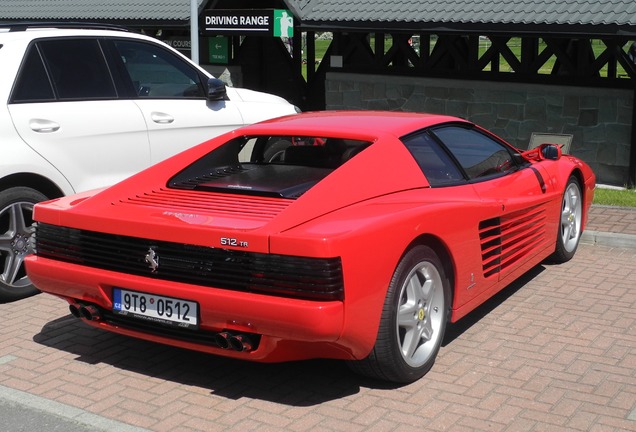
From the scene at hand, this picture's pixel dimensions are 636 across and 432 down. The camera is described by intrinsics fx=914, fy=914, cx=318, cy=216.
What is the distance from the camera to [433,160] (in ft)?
19.0

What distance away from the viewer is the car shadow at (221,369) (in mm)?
5023

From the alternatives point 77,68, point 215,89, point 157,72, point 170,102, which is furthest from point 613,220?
point 77,68

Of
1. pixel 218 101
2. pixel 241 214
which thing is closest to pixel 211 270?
pixel 241 214

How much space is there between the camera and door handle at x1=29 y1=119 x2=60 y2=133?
6855mm

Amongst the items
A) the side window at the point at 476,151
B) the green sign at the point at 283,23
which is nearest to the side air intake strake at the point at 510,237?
the side window at the point at 476,151

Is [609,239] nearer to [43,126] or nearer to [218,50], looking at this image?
[43,126]

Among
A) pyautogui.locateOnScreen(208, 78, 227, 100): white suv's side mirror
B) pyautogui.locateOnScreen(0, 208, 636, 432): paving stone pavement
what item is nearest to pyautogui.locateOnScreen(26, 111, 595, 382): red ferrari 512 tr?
pyautogui.locateOnScreen(0, 208, 636, 432): paving stone pavement

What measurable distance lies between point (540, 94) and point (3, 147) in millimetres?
7966

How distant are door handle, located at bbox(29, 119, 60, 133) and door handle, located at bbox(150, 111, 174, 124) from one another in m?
0.96

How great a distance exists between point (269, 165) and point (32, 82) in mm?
2284

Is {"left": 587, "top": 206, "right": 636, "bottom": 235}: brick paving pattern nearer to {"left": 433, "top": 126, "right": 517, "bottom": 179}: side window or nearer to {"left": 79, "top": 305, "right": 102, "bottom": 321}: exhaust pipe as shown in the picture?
{"left": 433, "top": 126, "right": 517, "bottom": 179}: side window

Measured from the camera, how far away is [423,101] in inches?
546

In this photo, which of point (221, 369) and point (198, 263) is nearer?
point (198, 263)

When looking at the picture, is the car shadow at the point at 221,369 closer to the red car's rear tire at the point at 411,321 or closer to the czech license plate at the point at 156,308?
the red car's rear tire at the point at 411,321
